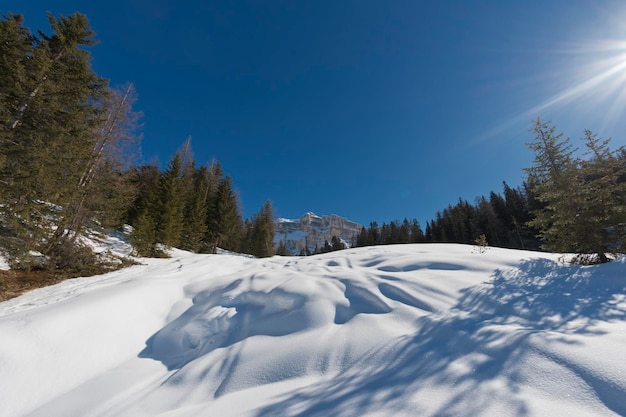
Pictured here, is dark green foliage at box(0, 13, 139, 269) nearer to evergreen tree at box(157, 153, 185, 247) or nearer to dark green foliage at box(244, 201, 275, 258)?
Answer: evergreen tree at box(157, 153, 185, 247)

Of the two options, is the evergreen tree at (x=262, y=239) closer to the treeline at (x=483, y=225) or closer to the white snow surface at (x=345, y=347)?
the white snow surface at (x=345, y=347)

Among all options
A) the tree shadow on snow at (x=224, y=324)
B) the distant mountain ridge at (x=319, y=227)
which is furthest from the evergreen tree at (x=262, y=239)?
the distant mountain ridge at (x=319, y=227)

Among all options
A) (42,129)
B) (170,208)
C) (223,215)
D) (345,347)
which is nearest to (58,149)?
(42,129)

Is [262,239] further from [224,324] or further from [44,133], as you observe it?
[224,324]

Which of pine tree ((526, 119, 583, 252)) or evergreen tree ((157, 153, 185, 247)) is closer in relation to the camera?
pine tree ((526, 119, 583, 252))

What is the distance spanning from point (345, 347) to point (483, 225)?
51527 millimetres

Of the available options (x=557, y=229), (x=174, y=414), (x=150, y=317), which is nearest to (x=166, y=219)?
(x=150, y=317)

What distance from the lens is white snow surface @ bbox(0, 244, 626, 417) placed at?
175 centimetres

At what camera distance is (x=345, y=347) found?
2625 mm

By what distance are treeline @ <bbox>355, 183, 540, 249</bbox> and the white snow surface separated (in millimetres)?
36754

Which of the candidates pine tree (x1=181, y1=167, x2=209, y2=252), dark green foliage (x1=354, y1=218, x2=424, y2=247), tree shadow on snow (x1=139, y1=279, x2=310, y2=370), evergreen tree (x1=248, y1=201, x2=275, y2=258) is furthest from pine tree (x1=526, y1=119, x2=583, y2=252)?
dark green foliage (x1=354, y1=218, x2=424, y2=247)

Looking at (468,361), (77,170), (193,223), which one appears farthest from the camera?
(193,223)

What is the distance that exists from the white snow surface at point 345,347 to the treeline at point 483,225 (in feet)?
121

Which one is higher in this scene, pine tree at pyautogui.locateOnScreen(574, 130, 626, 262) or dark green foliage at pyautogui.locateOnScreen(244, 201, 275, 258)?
dark green foliage at pyautogui.locateOnScreen(244, 201, 275, 258)
